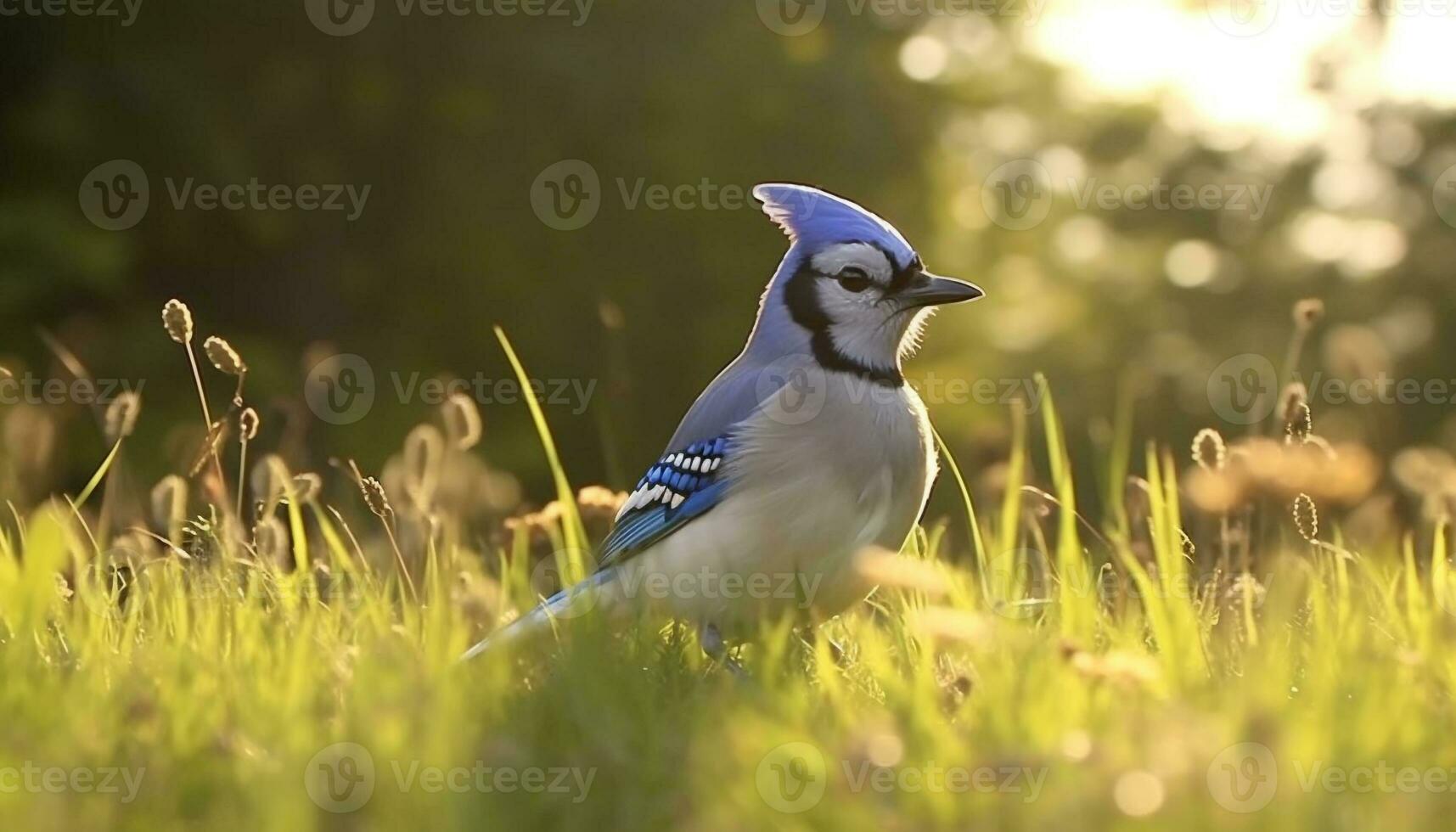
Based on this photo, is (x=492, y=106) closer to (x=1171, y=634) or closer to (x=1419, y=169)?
(x=1171, y=634)

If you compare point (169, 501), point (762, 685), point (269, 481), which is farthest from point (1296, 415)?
point (169, 501)

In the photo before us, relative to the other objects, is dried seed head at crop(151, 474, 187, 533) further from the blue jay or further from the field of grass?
the blue jay

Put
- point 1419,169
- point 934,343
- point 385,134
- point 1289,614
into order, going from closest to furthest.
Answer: point 1289,614, point 385,134, point 934,343, point 1419,169

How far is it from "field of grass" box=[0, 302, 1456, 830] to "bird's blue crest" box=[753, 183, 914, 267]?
569 mm

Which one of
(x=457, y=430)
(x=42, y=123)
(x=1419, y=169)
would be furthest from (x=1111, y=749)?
(x=1419, y=169)

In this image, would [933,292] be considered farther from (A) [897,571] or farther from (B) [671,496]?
(A) [897,571]

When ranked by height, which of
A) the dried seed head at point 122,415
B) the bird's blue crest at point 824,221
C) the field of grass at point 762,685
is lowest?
the field of grass at point 762,685

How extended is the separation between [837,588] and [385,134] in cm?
870

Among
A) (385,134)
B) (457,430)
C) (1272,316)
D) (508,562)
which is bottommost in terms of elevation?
(1272,316)

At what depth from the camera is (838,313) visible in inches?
165

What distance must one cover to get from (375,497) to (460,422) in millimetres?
274

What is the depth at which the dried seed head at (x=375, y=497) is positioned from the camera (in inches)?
151

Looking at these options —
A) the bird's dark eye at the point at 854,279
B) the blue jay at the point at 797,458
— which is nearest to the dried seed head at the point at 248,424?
the blue jay at the point at 797,458

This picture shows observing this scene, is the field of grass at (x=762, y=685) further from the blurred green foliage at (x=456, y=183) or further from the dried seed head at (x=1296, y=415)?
the blurred green foliage at (x=456, y=183)
